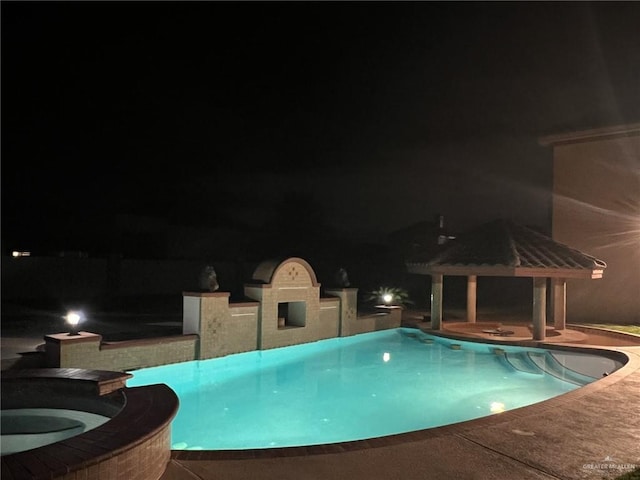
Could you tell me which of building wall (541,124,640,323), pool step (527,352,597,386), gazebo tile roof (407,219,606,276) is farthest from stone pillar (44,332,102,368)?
building wall (541,124,640,323)

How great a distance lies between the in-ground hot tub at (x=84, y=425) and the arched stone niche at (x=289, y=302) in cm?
645

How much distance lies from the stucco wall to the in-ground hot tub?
17.3 metres

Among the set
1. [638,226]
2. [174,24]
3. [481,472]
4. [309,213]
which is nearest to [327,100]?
[174,24]

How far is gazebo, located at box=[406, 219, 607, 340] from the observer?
13977 mm

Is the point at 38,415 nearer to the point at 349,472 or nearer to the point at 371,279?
the point at 349,472

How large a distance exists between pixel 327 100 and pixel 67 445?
2178 centimetres

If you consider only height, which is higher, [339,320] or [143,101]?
[143,101]

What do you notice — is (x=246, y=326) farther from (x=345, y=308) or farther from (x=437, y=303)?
(x=437, y=303)

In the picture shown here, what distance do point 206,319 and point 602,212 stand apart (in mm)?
15069

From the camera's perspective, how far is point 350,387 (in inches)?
409

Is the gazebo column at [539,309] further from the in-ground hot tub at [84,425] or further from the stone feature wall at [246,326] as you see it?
the in-ground hot tub at [84,425]

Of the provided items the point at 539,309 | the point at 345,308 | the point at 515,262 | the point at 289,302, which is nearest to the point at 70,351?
the point at 289,302

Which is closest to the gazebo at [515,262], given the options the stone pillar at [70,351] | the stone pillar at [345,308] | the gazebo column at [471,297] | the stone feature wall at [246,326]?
the gazebo column at [471,297]

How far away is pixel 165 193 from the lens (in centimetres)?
3434
